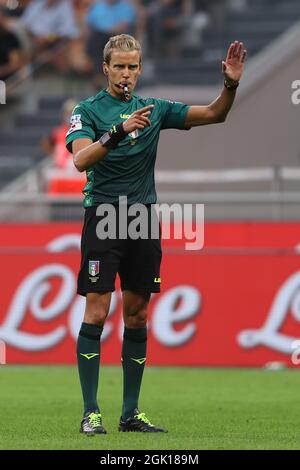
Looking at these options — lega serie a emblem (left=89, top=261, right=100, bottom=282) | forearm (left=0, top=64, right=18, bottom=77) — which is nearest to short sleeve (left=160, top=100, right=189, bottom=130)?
lega serie a emblem (left=89, top=261, right=100, bottom=282)

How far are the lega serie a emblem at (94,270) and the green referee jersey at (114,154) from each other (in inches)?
14.2

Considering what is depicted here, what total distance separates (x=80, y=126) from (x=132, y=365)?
155 cm

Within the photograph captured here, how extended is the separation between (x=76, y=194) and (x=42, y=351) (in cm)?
218

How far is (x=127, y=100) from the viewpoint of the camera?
8.39 meters

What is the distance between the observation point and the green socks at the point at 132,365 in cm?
855

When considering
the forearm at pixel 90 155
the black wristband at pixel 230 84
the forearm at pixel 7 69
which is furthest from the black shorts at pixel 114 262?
the forearm at pixel 7 69

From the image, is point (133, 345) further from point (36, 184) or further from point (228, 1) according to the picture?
point (228, 1)

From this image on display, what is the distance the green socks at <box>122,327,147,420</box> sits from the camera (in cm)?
855

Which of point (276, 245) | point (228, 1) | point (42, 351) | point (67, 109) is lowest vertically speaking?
point (42, 351)

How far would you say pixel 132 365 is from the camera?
8.60m

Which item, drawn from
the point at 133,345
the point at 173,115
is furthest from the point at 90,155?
the point at 133,345

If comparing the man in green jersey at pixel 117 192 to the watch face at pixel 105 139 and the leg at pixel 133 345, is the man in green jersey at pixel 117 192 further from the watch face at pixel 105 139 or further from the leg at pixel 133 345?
the watch face at pixel 105 139

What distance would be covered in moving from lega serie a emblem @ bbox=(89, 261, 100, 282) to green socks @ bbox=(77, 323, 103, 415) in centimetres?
29

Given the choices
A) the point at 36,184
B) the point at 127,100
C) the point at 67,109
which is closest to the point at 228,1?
the point at 67,109
